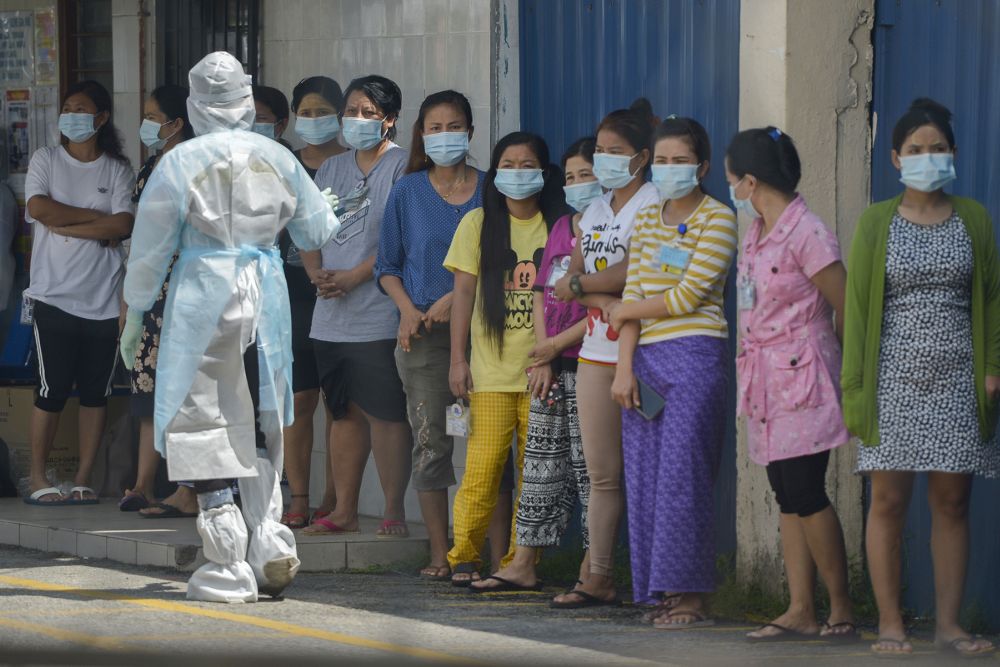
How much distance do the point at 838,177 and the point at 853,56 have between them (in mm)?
449

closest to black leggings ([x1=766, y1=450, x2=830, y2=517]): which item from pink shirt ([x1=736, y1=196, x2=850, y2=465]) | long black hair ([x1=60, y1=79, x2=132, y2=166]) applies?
pink shirt ([x1=736, y1=196, x2=850, y2=465])

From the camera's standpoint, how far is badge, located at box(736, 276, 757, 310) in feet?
16.0

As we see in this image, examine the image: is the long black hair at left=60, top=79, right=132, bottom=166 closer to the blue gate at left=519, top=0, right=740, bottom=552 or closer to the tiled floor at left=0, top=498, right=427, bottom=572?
the tiled floor at left=0, top=498, right=427, bottom=572

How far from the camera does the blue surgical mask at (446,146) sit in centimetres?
626

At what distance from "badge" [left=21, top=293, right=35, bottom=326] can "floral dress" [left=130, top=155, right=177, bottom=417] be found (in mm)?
991

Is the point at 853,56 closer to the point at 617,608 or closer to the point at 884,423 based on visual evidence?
the point at 884,423

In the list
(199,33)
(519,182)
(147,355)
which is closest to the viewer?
(519,182)

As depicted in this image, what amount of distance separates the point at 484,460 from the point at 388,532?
33.6 inches

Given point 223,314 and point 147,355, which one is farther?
point 147,355

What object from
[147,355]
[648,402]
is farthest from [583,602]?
[147,355]

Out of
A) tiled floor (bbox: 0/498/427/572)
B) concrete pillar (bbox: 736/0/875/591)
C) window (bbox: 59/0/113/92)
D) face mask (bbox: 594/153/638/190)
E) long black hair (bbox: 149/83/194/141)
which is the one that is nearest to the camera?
concrete pillar (bbox: 736/0/875/591)

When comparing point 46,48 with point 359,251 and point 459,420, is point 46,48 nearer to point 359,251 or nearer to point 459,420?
point 359,251

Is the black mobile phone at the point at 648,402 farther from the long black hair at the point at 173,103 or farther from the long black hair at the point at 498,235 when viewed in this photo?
the long black hair at the point at 173,103

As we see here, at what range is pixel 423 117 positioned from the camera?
6367 millimetres
